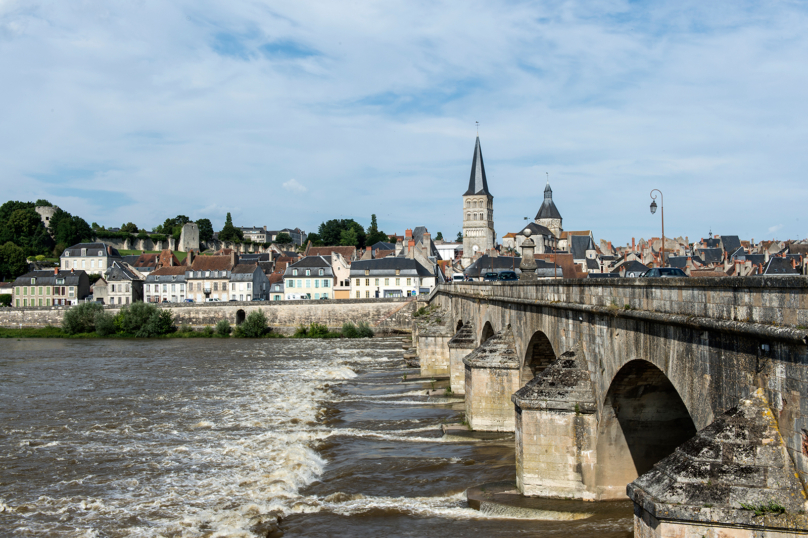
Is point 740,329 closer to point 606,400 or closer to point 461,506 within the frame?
point 606,400

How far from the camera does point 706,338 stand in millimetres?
6805

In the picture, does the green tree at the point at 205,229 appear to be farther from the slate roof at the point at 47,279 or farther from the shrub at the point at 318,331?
the shrub at the point at 318,331

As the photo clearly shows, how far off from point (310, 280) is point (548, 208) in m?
63.3

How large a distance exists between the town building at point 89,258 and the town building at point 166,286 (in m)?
19.4

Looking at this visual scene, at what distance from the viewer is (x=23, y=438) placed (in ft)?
61.9

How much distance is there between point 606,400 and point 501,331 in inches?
300

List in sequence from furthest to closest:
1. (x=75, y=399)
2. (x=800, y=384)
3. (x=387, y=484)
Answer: (x=75, y=399)
(x=387, y=484)
(x=800, y=384)

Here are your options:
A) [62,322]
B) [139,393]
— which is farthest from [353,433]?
[62,322]

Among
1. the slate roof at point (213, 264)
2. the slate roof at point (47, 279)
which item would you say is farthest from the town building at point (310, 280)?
the slate roof at point (47, 279)

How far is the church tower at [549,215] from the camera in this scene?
117m

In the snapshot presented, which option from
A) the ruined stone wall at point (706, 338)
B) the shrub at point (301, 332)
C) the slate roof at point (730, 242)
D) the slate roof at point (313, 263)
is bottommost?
the shrub at point (301, 332)

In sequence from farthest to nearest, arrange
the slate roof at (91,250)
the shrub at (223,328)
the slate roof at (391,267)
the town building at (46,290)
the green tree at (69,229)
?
the green tree at (69,229) → the slate roof at (91,250) → the town building at (46,290) → the slate roof at (391,267) → the shrub at (223,328)

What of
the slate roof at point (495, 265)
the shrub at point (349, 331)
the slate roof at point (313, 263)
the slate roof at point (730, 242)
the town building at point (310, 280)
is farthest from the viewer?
the slate roof at point (313, 263)

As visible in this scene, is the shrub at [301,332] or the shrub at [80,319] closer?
the shrub at [301,332]
